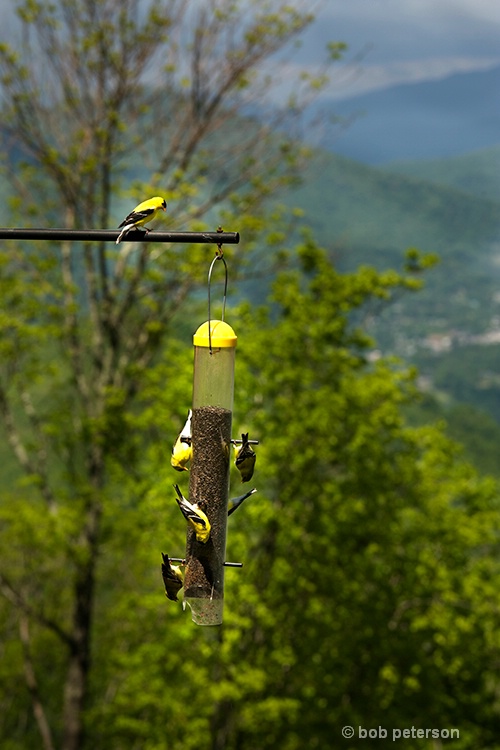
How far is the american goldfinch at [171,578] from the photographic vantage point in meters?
3.16

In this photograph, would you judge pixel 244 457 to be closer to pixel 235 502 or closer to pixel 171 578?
pixel 235 502

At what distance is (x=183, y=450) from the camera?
11.3 ft

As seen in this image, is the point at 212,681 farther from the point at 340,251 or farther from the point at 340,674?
the point at 340,251

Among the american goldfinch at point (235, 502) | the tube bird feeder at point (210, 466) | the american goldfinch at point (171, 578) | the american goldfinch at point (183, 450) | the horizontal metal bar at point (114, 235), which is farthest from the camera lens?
the tube bird feeder at point (210, 466)

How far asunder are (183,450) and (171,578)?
0.53m

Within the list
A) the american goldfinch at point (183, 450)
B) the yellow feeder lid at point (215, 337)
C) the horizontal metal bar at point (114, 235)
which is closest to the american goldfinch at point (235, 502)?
the american goldfinch at point (183, 450)

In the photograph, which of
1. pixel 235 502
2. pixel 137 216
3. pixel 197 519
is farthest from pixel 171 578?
pixel 137 216

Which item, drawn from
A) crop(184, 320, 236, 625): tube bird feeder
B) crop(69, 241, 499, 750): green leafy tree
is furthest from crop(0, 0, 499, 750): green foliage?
crop(184, 320, 236, 625): tube bird feeder

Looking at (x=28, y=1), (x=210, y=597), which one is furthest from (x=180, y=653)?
(x=28, y=1)

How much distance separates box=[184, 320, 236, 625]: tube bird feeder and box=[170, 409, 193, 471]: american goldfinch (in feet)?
0.26

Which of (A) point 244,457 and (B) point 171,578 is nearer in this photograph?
(B) point 171,578

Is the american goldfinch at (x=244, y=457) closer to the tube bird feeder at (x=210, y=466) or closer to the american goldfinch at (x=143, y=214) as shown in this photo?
the tube bird feeder at (x=210, y=466)

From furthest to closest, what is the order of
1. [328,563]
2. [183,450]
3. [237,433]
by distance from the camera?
[328,563], [237,433], [183,450]

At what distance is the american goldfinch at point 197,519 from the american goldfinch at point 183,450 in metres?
0.16
